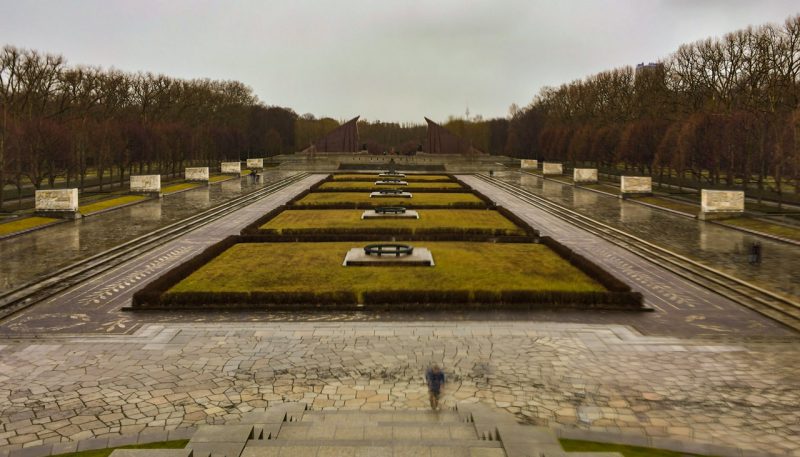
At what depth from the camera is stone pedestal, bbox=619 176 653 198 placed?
142 feet

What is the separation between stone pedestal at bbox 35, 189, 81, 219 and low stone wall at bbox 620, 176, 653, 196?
116 feet

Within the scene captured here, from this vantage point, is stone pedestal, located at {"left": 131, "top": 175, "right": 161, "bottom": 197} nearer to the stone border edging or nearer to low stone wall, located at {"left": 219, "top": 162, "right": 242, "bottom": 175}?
low stone wall, located at {"left": 219, "top": 162, "right": 242, "bottom": 175}

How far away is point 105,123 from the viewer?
164 feet

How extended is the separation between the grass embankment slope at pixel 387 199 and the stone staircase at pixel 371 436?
86.6ft

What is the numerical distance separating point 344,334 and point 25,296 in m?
9.90

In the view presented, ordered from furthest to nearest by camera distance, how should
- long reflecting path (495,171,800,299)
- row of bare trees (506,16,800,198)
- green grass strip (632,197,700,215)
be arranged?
1. row of bare trees (506,16,800,198)
2. green grass strip (632,197,700,215)
3. long reflecting path (495,171,800,299)

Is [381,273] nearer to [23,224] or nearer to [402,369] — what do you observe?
[402,369]

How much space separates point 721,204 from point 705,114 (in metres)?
13.2

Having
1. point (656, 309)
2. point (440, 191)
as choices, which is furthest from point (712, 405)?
point (440, 191)

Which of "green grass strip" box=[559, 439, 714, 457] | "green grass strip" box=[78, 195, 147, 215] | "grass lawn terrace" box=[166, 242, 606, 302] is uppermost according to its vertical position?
"green grass strip" box=[78, 195, 147, 215]

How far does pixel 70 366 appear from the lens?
11914 mm

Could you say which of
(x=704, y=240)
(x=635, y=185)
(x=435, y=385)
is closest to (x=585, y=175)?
(x=635, y=185)

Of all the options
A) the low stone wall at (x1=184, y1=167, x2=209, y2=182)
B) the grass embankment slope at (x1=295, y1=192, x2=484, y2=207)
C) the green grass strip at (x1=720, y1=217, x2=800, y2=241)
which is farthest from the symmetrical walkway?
the low stone wall at (x1=184, y1=167, x2=209, y2=182)

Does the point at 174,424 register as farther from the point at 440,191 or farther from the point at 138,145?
the point at 138,145
